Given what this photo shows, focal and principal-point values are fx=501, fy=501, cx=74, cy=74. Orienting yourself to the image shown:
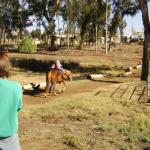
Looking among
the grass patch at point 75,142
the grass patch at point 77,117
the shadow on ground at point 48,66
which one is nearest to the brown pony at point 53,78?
the grass patch at point 77,117

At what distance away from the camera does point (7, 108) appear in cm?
418

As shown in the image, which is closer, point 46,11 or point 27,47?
point 27,47

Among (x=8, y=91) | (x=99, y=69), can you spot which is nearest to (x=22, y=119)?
(x=8, y=91)

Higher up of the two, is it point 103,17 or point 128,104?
point 103,17

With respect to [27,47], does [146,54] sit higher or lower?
higher

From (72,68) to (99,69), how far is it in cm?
150

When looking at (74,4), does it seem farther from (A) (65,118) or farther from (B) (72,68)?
(A) (65,118)

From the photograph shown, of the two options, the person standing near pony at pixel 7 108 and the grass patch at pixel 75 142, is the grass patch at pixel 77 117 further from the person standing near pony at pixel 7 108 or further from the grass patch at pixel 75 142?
the person standing near pony at pixel 7 108

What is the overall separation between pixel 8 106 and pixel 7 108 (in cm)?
2

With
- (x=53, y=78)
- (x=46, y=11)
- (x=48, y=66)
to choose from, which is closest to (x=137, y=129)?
(x=53, y=78)

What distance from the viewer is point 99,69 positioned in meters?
27.5

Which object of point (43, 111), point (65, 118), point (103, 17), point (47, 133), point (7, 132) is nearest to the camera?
point (7, 132)

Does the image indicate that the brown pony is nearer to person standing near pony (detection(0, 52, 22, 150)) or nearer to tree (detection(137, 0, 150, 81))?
tree (detection(137, 0, 150, 81))

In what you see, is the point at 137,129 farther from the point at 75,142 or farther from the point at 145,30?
the point at 145,30
